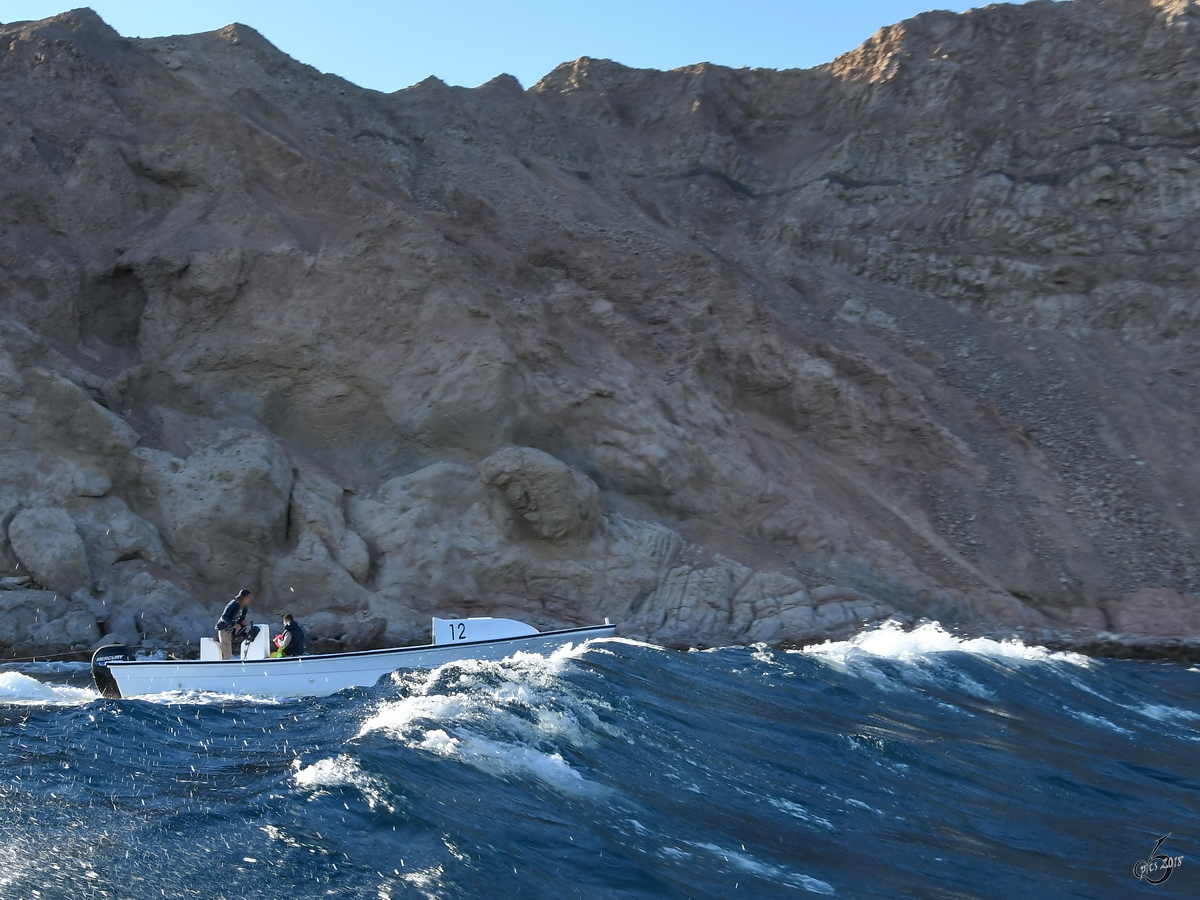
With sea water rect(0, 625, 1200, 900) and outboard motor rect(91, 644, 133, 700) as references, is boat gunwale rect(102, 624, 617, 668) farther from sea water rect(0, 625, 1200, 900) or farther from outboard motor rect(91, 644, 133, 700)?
sea water rect(0, 625, 1200, 900)

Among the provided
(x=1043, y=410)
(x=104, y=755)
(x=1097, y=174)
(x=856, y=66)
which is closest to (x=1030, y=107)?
(x=1097, y=174)

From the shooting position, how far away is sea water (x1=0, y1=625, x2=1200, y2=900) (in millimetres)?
7984

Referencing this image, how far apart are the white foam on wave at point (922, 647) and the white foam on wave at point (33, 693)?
12.1 m

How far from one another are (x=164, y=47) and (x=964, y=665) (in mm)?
26651

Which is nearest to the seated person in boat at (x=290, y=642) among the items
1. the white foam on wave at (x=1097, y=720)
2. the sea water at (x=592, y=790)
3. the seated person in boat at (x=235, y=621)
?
the seated person in boat at (x=235, y=621)

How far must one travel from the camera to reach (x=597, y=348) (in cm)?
2684

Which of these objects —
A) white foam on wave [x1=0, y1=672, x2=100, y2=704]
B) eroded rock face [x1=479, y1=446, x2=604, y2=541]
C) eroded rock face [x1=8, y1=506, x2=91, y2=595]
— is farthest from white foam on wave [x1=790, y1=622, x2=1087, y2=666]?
eroded rock face [x1=8, y1=506, x2=91, y2=595]

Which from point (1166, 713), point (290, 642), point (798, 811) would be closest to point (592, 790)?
point (798, 811)

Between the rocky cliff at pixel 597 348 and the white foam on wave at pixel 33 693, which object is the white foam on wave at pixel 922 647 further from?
the white foam on wave at pixel 33 693

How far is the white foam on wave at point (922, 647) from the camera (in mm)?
19719

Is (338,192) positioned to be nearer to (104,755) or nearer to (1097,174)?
(104,755)

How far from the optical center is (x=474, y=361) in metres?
24.1

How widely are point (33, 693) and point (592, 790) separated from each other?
29.8 ft

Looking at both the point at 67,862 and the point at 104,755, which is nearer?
the point at 67,862
